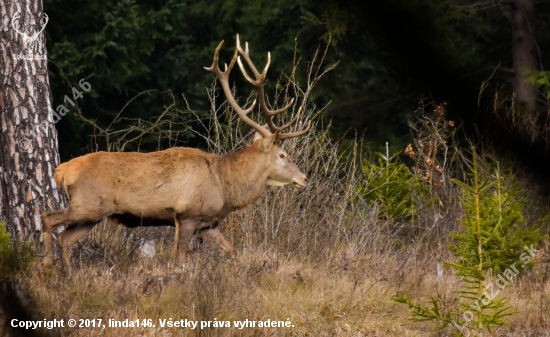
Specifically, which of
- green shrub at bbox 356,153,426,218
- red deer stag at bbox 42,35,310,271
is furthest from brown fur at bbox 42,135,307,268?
green shrub at bbox 356,153,426,218

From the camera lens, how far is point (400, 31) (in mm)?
682

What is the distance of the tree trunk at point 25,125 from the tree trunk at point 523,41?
6.29m

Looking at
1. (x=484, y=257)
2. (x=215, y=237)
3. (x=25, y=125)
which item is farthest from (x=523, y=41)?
(x=215, y=237)

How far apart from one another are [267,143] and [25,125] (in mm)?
2296

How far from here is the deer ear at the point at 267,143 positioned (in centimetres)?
796

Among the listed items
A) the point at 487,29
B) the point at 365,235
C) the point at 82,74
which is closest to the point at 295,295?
the point at 365,235

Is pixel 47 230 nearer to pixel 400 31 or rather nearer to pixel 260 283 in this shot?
pixel 260 283

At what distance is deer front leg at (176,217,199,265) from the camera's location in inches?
286

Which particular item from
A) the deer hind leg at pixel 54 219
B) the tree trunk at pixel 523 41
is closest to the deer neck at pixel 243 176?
the deer hind leg at pixel 54 219

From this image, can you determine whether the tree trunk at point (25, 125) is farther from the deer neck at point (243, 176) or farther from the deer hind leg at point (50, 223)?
the deer neck at point (243, 176)

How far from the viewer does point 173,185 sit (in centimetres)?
717

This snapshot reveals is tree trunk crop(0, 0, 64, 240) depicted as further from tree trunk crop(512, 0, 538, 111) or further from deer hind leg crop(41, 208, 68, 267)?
tree trunk crop(512, 0, 538, 111)

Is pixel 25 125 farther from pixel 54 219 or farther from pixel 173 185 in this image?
pixel 173 185

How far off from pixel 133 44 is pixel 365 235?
11.2 m
